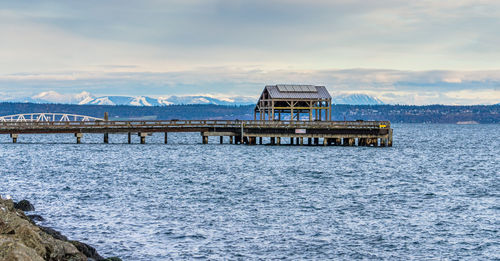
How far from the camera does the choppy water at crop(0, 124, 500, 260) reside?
20148mm

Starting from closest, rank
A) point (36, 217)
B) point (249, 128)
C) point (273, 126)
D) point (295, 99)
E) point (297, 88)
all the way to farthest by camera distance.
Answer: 1. point (36, 217)
2. point (273, 126)
3. point (249, 128)
4. point (295, 99)
5. point (297, 88)

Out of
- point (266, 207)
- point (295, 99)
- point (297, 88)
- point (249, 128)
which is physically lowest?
point (266, 207)

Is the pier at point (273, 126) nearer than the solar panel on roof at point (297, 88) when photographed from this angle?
Yes

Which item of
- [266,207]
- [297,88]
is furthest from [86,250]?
[297,88]

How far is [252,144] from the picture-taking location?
66.4m

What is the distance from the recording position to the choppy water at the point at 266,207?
2015cm

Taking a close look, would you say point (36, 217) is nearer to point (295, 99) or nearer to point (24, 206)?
point (24, 206)

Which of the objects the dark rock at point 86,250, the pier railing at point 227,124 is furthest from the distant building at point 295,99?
the dark rock at point 86,250

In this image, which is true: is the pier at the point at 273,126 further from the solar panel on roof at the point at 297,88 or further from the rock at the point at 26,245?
the rock at the point at 26,245

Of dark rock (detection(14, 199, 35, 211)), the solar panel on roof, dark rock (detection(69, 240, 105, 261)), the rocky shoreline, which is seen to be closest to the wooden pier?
the solar panel on roof

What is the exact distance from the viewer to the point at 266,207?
2758cm

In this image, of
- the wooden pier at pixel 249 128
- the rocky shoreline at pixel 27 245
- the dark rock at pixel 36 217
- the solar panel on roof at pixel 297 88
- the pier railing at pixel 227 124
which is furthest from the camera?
the solar panel on roof at pixel 297 88

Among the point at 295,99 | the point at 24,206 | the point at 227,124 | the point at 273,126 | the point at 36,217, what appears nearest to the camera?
the point at 36,217

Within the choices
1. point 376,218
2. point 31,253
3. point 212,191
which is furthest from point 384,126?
point 31,253
